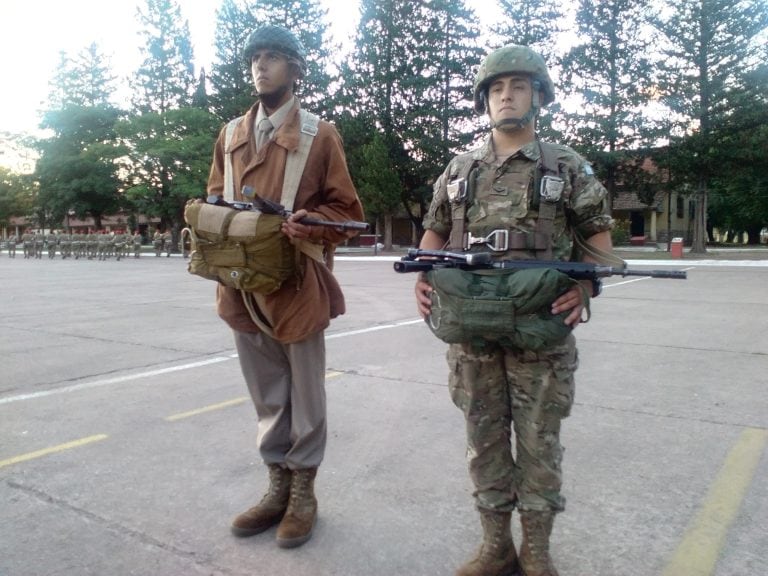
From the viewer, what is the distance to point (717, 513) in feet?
9.96

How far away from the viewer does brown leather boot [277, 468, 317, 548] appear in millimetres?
2744

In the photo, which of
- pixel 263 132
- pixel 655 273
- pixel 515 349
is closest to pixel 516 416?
pixel 515 349

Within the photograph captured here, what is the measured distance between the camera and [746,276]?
17.5 metres

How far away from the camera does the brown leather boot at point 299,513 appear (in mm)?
2744

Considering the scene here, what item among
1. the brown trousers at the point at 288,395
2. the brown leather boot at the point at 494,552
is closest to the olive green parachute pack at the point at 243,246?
the brown trousers at the point at 288,395

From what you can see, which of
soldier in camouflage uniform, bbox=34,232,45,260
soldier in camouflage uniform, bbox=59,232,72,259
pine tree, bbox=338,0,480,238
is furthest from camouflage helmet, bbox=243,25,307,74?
soldier in camouflage uniform, bbox=34,232,45,260

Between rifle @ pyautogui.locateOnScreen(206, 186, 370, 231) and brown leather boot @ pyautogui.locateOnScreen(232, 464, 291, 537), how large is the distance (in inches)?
45.0

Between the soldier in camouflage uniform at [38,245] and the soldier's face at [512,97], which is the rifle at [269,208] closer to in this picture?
the soldier's face at [512,97]

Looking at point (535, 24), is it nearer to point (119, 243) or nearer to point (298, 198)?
point (119, 243)

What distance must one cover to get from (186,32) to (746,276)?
1737 inches

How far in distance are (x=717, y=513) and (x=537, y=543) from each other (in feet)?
3.83

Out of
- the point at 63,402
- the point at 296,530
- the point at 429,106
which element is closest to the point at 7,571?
the point at 296,530

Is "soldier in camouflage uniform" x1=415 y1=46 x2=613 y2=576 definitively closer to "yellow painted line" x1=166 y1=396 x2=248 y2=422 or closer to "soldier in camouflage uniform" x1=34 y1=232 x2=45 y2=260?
"yellow painted line" x1=166 y1=396 x2=248 y2=422

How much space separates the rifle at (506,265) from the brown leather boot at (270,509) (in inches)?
45.7
